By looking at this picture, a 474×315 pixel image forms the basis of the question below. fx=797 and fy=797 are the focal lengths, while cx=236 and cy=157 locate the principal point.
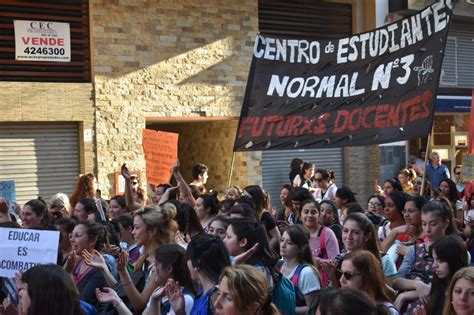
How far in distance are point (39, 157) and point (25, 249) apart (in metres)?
9.43

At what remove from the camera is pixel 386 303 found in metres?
4.81

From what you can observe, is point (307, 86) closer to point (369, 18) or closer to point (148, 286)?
point (148, 286)

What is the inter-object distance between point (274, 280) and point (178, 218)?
101 inches

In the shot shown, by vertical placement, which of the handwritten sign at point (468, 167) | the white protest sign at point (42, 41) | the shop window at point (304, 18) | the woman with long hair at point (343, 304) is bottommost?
the woman with long hair at point (343, 304)

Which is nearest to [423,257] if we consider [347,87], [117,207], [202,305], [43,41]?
[202,305]

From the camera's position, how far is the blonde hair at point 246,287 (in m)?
4.17

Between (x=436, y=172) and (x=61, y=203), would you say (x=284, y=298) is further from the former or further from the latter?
(x=436, y=172)

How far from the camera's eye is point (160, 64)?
16.7 metres

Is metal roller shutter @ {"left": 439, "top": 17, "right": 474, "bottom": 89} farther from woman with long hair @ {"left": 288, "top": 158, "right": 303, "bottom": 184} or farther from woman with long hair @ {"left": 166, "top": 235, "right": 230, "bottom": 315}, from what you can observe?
woman with long hair @ {"left": 166, "top": 235, "right": 230, "bottom": 315}

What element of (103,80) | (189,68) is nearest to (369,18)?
(189,68)

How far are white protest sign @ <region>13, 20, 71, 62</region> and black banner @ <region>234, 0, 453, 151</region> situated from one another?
5.33m

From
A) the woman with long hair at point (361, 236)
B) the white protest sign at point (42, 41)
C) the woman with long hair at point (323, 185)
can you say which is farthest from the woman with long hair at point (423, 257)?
the white protest sign at point (42, 41)

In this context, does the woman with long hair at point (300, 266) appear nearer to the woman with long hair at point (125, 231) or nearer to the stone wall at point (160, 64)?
the woman with long hair at point (125, 231)

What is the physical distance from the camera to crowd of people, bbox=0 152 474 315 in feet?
13.8
